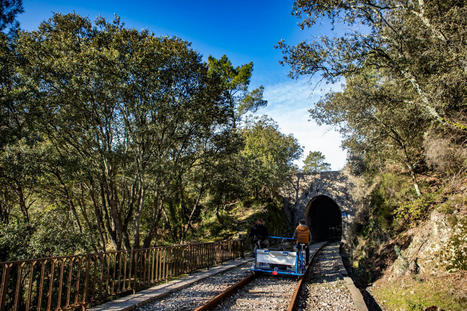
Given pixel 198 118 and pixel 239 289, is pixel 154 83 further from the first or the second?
pixel 239 289

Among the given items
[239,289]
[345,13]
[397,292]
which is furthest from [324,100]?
[239,289]

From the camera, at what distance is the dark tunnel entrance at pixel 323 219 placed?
3042 centimetres

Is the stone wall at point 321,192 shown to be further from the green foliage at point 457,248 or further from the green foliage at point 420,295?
the green foliage at point 420,295

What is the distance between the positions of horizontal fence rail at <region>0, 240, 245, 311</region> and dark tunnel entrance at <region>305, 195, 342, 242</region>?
2156 centimetres

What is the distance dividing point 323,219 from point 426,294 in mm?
32217

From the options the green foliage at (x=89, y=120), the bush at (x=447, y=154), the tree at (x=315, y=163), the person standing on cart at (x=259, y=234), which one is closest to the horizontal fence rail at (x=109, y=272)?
the green foliage at (x=89, y=120)

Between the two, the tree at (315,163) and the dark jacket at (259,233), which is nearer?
the dark jacket at (259,233)

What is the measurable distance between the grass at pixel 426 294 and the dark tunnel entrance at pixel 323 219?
22.7 m

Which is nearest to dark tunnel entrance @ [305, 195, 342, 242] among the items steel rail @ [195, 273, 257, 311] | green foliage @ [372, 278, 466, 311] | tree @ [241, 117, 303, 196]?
tree @ [241, 117, 303, 196]

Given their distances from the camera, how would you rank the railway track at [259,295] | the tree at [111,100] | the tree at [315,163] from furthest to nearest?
the tree at [315,163], the tree at [111,100], the railway track at [259,295]

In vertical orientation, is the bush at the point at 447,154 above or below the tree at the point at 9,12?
below

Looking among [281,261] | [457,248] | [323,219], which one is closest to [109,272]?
[281,261]

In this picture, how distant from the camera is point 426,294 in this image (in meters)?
5.38

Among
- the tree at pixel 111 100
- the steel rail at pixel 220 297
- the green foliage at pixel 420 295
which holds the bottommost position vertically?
the green foliage at pixel 420 295
